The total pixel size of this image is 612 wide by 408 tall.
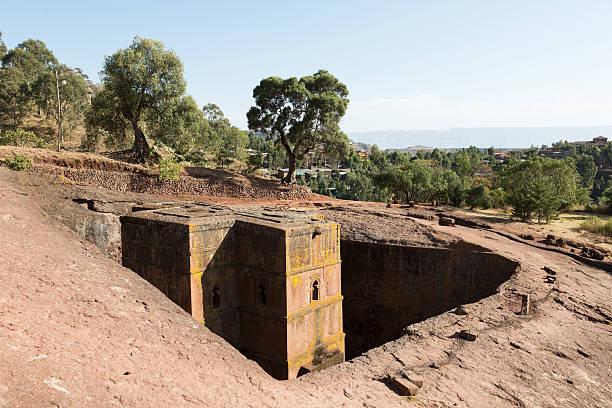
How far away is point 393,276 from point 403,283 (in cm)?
44

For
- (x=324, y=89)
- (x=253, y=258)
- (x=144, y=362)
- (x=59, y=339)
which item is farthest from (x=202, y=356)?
(x=324, y=89)

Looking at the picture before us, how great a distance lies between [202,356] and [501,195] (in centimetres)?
2629

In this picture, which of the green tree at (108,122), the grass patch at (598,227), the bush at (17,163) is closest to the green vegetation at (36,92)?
the green tree at (108,122)

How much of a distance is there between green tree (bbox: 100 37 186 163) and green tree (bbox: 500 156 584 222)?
63.2ft

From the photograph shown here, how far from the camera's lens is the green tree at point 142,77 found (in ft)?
70.5

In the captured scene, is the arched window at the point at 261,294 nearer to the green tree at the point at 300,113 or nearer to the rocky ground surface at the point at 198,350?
the rocky ground surface at the point at 198,350

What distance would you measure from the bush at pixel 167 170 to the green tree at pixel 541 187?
18530 millimetres

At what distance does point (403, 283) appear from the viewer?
48.3 feet

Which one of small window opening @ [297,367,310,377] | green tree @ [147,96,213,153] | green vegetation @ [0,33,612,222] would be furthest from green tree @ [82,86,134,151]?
small window opening @ [297,367,310,377]

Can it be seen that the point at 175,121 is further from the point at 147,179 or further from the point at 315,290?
the point at 315,290

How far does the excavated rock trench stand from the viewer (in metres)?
13.3

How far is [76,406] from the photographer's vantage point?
3818 millimetres

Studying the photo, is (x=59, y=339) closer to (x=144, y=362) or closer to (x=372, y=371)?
(x=144, y=362)

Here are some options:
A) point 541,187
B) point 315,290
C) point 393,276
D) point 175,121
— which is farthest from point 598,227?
point 175,121
